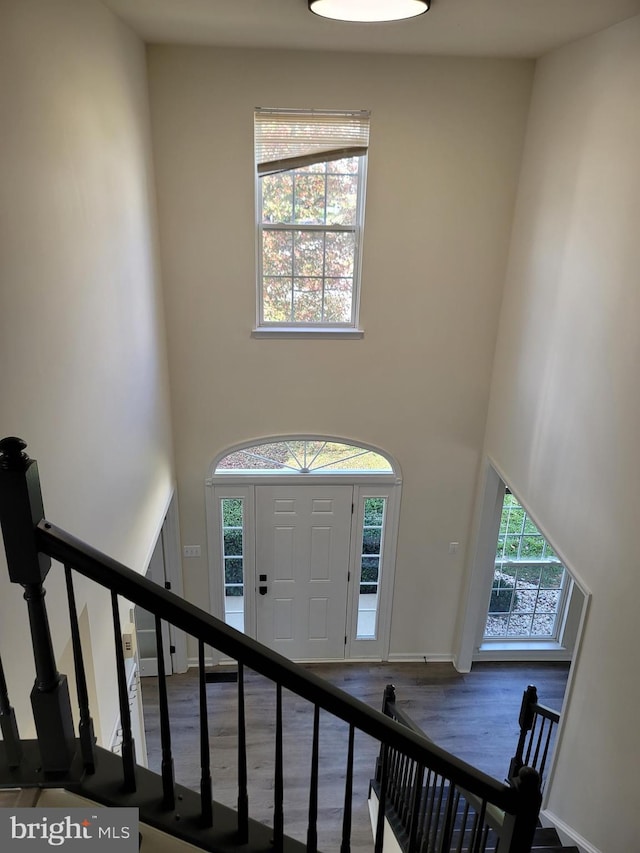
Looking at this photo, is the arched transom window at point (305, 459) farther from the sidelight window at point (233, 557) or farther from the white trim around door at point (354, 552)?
the sidelight window at point (233, 557)

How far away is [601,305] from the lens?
352cm

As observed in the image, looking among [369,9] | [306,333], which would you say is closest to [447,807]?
[369,9]

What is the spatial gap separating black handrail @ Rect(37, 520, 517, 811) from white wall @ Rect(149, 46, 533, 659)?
3.72 metres

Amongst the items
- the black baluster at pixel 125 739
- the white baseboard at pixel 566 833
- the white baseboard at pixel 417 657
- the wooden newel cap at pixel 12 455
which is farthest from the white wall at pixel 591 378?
the wooden newel cap at pixel 12 455

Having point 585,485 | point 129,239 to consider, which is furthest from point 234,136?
point 585,485

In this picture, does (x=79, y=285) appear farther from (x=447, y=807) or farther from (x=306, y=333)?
(x=447, y=807)

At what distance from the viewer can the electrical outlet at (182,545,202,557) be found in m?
5.71

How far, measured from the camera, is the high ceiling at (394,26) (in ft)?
10.6

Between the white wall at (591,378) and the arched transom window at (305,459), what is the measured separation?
1524mm

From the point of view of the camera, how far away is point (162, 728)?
1.58 metres

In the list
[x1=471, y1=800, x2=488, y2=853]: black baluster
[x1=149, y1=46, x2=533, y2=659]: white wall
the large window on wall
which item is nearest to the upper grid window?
[x1=149, y1=46, x2=533, y2=659]: white wall

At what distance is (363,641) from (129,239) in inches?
177

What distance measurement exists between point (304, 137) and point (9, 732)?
4.25m

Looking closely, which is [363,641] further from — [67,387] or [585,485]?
[67,387]
